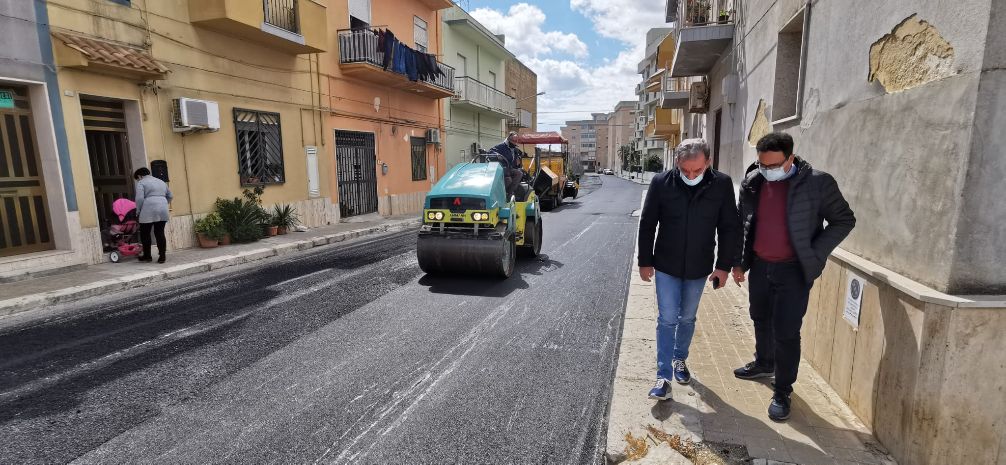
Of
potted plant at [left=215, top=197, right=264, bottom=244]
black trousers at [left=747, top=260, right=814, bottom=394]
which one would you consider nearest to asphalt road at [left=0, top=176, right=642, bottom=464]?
black trousers at [left=747, top=260, right=814, bottom=394]

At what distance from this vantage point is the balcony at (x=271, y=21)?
9156 millimetres

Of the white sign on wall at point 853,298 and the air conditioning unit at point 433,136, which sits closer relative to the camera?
the white sign on wall at point 853,298

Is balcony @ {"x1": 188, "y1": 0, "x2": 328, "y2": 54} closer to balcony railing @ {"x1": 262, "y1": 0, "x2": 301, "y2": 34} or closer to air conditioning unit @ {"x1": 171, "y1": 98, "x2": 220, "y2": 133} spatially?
balcony railing @ {"x1": 262, "y1": 0, "x2": 301, "y2": 34}

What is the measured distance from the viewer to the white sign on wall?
299 centimetres

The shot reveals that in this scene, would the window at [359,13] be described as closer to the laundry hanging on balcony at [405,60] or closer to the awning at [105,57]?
the laundry hanging on balcony at [405,60]

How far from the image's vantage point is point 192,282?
686 centimetres

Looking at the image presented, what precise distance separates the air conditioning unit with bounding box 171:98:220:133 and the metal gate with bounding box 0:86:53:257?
208 cm

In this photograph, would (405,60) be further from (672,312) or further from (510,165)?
(672,312)

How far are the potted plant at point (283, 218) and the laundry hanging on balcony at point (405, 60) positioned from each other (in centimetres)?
508

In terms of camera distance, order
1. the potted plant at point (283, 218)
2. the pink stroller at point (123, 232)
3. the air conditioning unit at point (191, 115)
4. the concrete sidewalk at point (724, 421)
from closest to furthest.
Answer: the concrete sidewalk at point (724, 421) < the pink stroller at point (123, 232) < the air conditioning unit at point (191, 115) < the potted plant at point (283, 218)

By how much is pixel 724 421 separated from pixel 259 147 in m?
11.1

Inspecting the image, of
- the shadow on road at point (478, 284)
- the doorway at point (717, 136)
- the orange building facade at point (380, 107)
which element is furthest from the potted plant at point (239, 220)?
A: the doorway at point (717, 136)

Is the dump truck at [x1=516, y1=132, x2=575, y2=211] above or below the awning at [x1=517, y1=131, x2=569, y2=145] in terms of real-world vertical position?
below

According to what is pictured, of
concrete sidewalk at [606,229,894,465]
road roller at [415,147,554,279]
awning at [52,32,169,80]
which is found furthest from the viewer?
awning at [52,32,169,80]
